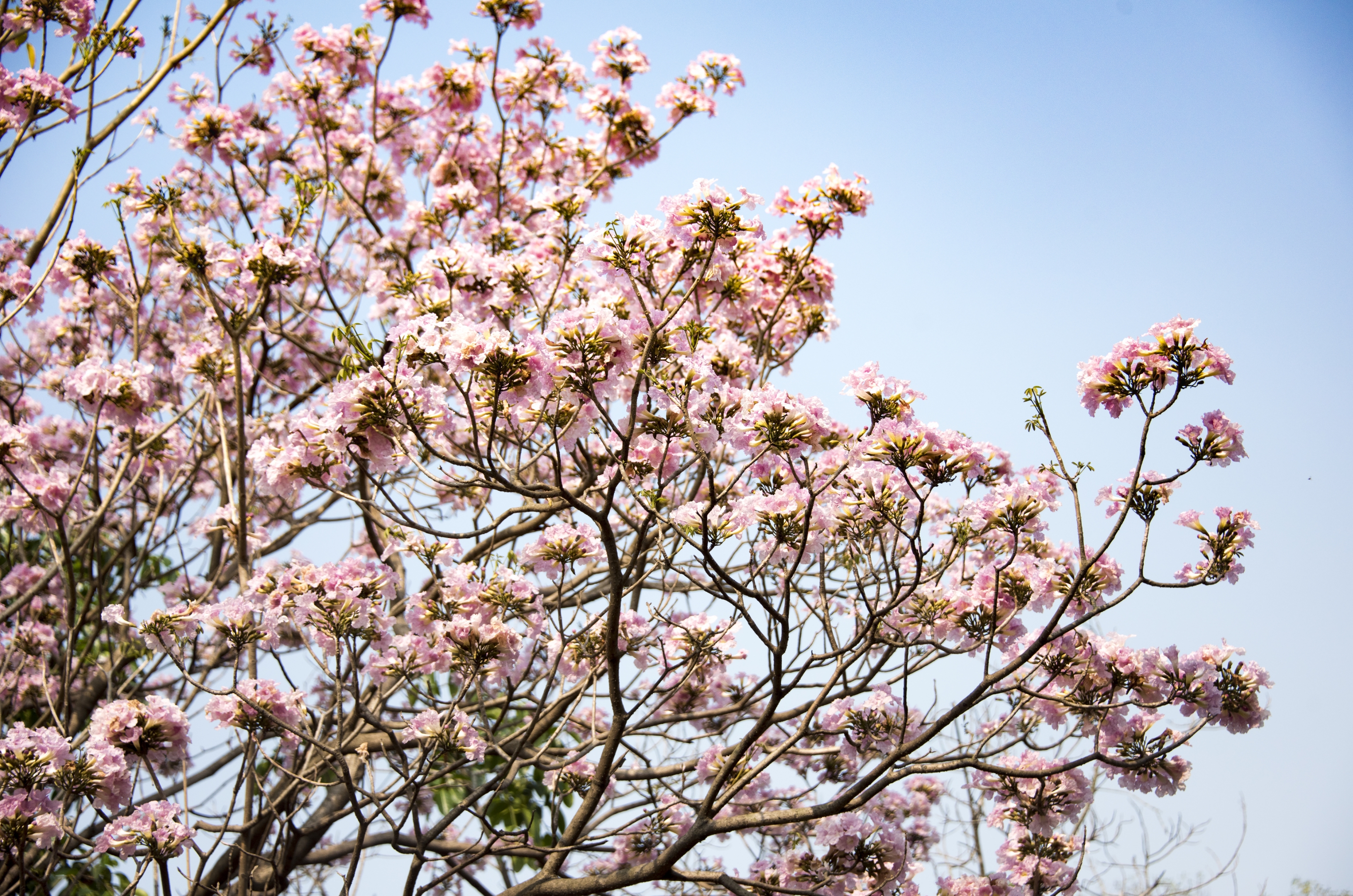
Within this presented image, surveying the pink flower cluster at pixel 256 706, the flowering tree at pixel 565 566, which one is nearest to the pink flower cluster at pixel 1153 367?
the flowering tree at pixel 565 566

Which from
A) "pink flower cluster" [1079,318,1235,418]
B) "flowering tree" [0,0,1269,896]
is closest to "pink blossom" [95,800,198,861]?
"flowering tree" [0,0,1269,896]

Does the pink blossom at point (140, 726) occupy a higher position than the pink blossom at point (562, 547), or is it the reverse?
the pink blossom at point (562, 547)

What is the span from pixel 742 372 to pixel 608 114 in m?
3.10

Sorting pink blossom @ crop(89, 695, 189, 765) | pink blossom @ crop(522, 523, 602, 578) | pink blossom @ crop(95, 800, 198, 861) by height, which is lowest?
pink blossom @ crop(95, 800, 198, 861)

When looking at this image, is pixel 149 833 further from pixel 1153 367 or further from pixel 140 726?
pixel 1153 367

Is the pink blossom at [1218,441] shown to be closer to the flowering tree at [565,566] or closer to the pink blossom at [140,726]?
the flowering tree at [565,566]

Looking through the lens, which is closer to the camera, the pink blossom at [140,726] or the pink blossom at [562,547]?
the pink blossom at [140,726]

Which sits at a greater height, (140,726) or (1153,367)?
(1153,367)

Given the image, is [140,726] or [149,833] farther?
[140,726]

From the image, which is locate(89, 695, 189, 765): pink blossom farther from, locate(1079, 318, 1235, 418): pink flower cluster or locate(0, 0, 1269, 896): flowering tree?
locate(1079, 318, 1235, 418): pink flower cluster

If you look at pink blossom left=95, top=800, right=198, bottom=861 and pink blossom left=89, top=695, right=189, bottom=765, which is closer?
pink blossom left=95, top=800, right=198, bottom=861

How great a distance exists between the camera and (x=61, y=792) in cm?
398

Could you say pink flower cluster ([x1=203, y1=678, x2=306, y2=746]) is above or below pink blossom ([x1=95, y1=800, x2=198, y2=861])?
above

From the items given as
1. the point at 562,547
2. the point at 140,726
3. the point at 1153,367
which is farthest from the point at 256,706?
the point at 1153,367
